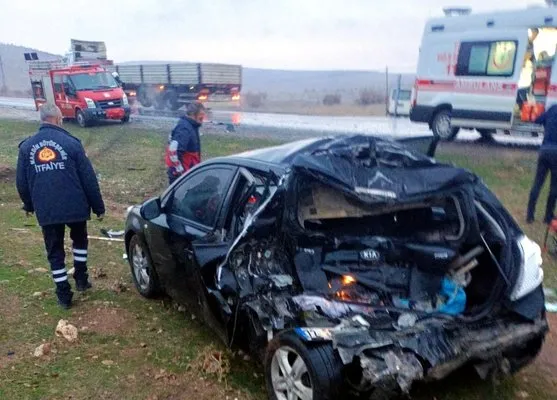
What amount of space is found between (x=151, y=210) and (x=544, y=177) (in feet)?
17.7

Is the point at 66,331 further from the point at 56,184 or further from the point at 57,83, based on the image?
the point at 57,83

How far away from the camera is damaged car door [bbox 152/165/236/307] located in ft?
14.5

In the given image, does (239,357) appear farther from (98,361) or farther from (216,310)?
(98,361)

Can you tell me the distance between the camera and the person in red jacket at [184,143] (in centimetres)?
757

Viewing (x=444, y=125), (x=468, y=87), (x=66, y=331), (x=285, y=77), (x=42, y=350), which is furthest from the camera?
(x=285, y=77)

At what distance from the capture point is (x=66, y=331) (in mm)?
4848

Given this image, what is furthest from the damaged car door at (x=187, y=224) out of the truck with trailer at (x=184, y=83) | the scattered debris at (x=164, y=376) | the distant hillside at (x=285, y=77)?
the distant hillside at (x=285, y=77)

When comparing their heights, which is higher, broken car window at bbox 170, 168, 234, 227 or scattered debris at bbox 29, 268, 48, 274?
broken car window at bbox 170, 168, 234, 227

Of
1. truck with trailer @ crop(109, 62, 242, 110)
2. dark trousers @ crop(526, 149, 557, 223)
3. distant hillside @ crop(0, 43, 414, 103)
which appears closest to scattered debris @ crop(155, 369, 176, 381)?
dark trousers @ crop(526, 149, 557, 223)

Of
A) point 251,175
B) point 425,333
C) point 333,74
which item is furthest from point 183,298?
point 333,74

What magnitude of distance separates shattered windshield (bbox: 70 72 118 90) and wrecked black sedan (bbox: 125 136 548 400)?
19.7 m

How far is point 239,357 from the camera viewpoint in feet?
14.5

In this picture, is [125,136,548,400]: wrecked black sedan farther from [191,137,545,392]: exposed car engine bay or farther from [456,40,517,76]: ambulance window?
[456,40,517,76]: ambulance window

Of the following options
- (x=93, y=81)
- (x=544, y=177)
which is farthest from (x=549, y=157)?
(x=93, y=81)
